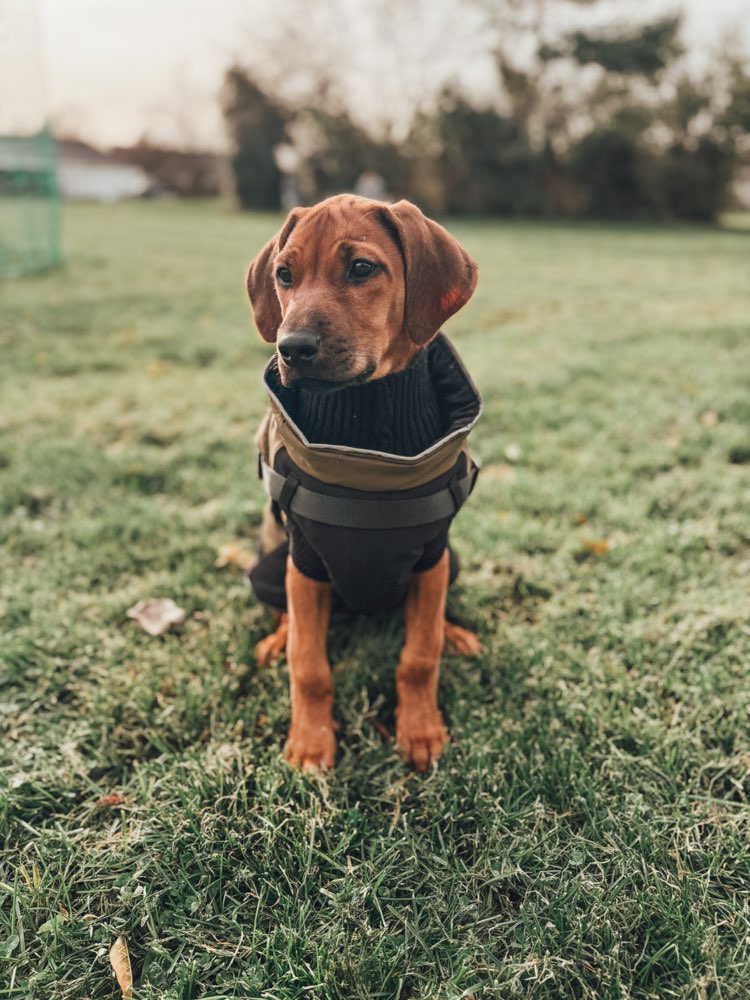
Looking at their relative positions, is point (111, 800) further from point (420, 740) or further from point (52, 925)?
point (420, 740)

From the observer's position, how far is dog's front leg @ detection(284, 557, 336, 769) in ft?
6.93

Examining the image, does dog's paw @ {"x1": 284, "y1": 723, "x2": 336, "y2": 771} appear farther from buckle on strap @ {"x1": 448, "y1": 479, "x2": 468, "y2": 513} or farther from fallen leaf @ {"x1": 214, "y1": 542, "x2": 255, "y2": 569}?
fallen leaf @ {"x1": 214, "y1": 542, "x2": 255, "y2": 569}

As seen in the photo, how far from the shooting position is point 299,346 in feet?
5.82

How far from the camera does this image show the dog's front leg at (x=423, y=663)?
2158 mm

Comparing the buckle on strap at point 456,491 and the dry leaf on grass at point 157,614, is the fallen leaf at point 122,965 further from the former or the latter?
the buckle on strap at point 456,491

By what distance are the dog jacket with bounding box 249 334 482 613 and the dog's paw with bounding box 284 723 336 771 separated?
0.42m

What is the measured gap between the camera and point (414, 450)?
81.7 inches

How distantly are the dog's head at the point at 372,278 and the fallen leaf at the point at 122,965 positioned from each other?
1.38 meters

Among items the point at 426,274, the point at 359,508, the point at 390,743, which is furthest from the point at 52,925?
the point at 426,274

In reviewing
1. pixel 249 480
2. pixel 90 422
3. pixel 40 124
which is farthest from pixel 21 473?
pixel 40 124

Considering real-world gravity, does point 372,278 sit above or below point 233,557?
above

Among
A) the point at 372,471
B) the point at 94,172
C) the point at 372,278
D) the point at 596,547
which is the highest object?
the point at 372,278

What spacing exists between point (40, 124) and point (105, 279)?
2.20 m

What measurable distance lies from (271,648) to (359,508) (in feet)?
2.69
